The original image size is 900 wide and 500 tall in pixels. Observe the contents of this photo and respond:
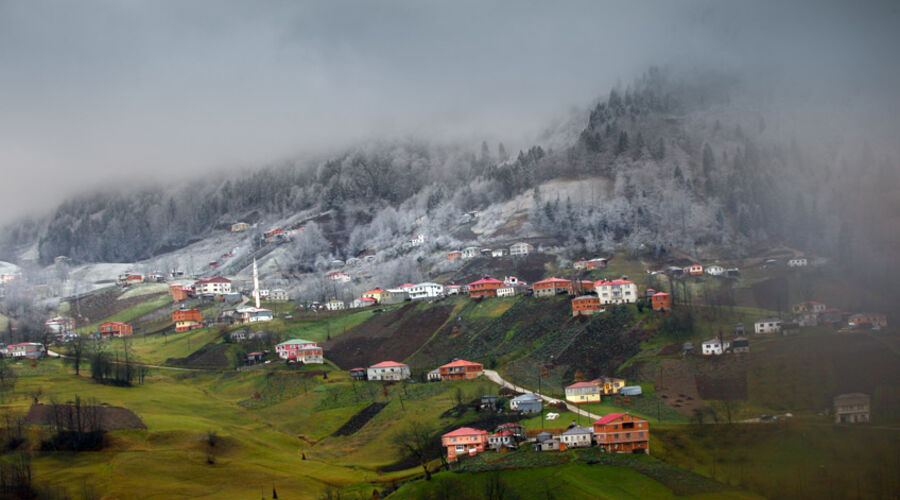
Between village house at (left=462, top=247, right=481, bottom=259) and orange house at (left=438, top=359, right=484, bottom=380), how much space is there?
80161 mm

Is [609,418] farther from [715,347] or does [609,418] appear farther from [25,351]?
[25,351]

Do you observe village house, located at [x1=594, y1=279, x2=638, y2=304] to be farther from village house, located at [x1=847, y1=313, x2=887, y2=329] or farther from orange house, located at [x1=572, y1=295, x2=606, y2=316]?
village house, located at [x1=847, y1=313, x2=887, y2=329]

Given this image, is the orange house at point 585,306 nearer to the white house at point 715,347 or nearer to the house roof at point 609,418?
the white house at point 715,347

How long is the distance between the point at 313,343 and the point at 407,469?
58.9 m

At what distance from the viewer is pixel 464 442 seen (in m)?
83.7

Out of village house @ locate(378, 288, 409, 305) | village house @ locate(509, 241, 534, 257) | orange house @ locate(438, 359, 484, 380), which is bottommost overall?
orange house @ locate(438, 359, 484, 380)

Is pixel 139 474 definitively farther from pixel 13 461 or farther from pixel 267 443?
pixel 267 443

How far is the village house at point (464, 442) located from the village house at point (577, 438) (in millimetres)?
8509

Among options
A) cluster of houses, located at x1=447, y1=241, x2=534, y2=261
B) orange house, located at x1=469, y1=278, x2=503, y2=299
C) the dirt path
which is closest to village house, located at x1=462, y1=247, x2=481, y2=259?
cluster of houses, located at x1=447, y1=241, x2=534, y2=261

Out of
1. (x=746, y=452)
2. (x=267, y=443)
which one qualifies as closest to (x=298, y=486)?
(x=267, y=443)

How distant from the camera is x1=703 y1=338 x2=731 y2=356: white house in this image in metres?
98.2

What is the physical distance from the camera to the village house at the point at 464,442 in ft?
271

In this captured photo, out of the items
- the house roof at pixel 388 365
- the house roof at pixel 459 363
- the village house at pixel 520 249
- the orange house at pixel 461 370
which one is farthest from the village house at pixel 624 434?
the village house at pixel 520 249

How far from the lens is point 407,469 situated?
82.4 m
